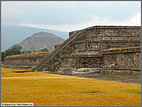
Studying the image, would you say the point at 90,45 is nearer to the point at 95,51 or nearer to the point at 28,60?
the point at 95,51

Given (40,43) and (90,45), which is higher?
(40,43)

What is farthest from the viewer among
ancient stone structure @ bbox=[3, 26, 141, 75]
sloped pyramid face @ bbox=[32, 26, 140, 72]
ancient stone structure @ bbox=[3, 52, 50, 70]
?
ancient stone structure @ bbox=[3, 52, 50, 70]

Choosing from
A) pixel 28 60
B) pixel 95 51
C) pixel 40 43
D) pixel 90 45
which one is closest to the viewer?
pixel 95 51

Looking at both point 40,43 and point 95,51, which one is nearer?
point 95,51

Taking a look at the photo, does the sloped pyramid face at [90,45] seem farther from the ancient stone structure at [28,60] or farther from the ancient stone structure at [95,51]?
the ancient stone structure at [28,60]

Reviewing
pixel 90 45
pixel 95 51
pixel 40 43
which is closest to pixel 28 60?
pixel 90 45

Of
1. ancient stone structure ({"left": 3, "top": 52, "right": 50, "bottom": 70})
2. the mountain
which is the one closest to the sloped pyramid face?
ancient stone structure ({"left": 3, "top": 52, "right": 50, "bottom": 70})

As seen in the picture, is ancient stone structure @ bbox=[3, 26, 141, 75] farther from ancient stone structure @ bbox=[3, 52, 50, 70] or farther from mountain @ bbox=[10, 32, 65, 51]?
mountain @ bbox=[10, 32, 65, 51]

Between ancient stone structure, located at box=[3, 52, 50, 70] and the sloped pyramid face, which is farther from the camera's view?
ancient stone structure, located at box=[3, 52, 50, 70]

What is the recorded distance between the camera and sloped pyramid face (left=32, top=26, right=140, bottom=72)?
62.6ft

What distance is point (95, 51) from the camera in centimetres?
1967

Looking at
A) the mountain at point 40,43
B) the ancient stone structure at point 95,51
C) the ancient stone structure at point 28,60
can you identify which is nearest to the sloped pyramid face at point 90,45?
the ancient stone structure at point 95,51

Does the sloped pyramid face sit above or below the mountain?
below

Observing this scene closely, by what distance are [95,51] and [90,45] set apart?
0.68 meters
